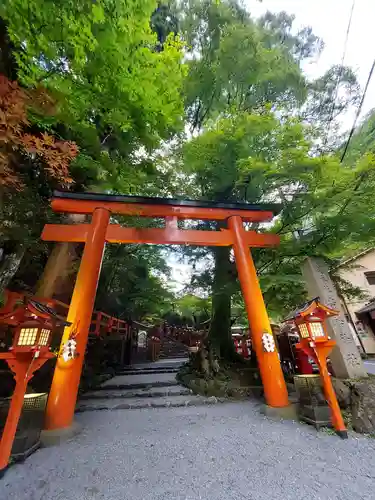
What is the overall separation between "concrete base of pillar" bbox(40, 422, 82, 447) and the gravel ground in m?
0.21

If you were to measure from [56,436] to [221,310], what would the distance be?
604 centimetres

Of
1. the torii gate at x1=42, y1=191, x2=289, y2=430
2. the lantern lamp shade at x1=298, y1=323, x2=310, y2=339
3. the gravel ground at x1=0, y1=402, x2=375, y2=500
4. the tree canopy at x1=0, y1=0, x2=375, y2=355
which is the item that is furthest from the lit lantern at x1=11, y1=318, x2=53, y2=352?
the lantern lamp shade at x1=298, y1=323, x2=310, y2=339

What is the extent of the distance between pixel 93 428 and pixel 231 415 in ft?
9.57

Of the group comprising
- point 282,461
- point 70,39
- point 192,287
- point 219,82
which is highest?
point 219,82

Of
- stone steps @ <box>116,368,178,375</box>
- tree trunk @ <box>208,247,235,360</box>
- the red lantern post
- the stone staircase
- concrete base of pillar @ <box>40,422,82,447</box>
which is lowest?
concrete base of pillar @ <box>40,422,82,447</box>

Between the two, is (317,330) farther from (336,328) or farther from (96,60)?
(96,60)

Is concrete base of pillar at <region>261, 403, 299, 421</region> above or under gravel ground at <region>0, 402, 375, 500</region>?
above

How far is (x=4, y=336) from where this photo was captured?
5832mm

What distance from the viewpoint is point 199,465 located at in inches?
117

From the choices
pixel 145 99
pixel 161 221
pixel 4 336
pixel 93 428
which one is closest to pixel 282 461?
pixel 93 428

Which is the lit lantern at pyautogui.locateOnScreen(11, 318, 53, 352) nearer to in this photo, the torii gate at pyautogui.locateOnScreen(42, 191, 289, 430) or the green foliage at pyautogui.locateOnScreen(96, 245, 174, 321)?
the torii gate at pyautogui.locateOnScreen(42, 191, 289, 430)

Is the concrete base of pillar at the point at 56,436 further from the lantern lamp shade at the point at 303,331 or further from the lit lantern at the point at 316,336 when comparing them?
the lantern lamp shade at the point at 303,331

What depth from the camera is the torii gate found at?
435 cm

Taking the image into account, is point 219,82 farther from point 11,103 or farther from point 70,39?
point 11,103
